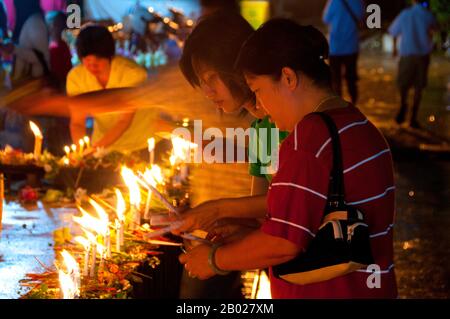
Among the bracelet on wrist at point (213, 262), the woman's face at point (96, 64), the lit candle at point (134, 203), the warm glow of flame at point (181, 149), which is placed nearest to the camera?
the bracelet on wrist at point (213, 262)

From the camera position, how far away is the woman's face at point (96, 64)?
330 inches

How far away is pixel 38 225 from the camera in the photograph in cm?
701

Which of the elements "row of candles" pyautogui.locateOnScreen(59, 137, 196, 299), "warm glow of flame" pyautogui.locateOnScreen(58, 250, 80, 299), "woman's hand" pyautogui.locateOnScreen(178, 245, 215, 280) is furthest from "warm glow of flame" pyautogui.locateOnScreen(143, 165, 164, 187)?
"woman's hand" pyautogui.locateOnScreen(178, 245, 215, 280)

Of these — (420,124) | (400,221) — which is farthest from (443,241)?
(420,124)

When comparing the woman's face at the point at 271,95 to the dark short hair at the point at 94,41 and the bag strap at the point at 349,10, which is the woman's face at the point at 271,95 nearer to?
the dark short hair at the point at 94,41

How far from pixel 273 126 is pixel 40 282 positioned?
1.59 meters

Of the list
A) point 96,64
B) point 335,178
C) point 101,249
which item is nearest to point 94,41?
point 96,64

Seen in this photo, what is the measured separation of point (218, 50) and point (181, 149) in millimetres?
3748

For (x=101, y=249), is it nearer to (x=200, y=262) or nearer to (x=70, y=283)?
(x=70, y=283)

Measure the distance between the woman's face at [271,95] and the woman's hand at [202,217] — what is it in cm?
66

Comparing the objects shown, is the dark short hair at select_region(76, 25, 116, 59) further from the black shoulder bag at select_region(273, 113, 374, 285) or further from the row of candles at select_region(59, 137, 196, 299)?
the black shoulder bag at select_region(273, 113, 374, 285)

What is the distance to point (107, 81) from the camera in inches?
336

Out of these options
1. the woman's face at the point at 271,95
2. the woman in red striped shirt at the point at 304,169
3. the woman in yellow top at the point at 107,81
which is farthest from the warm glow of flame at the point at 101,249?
the woman in yellow top at the point at 107,81
